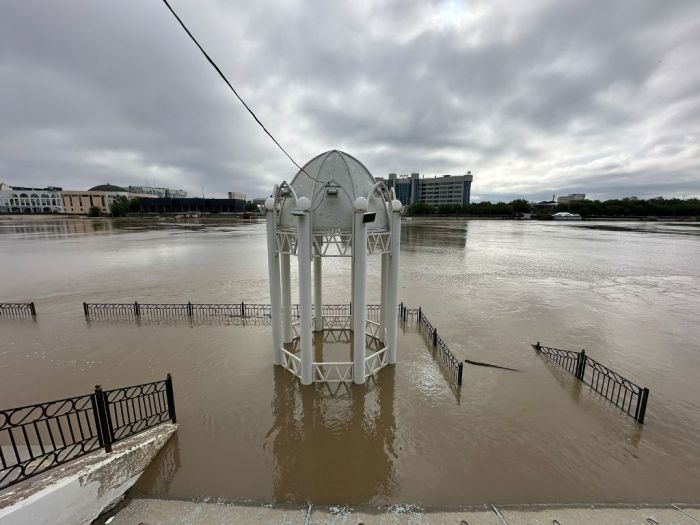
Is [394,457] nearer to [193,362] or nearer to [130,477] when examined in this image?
[130,477]

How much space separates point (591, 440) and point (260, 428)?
8880mm

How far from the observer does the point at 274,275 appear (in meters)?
10.5

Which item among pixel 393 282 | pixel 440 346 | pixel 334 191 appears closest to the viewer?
pixel 334 191

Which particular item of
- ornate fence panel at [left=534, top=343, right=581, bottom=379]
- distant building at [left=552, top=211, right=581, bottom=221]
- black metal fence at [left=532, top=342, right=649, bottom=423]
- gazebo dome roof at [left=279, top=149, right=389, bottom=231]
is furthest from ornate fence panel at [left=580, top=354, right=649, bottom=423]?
distant building at [left=552, top=211, right=581, bottom=221]

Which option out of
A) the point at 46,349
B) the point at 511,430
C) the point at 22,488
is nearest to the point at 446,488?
the point at 511,430

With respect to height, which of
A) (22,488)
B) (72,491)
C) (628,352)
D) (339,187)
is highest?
(339,187)

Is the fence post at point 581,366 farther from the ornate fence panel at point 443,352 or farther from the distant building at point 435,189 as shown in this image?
the distant building at point 435,189

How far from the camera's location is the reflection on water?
6.49 meters

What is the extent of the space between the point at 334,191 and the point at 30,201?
22760cm

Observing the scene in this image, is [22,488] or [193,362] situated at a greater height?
[22,488]

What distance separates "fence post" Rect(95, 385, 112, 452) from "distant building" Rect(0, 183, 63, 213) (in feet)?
693

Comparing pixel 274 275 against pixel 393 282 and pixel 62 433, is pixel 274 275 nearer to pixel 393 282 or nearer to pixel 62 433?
pixel 393 282

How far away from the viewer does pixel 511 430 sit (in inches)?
328

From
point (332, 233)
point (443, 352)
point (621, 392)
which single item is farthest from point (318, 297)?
point (621, 392)
